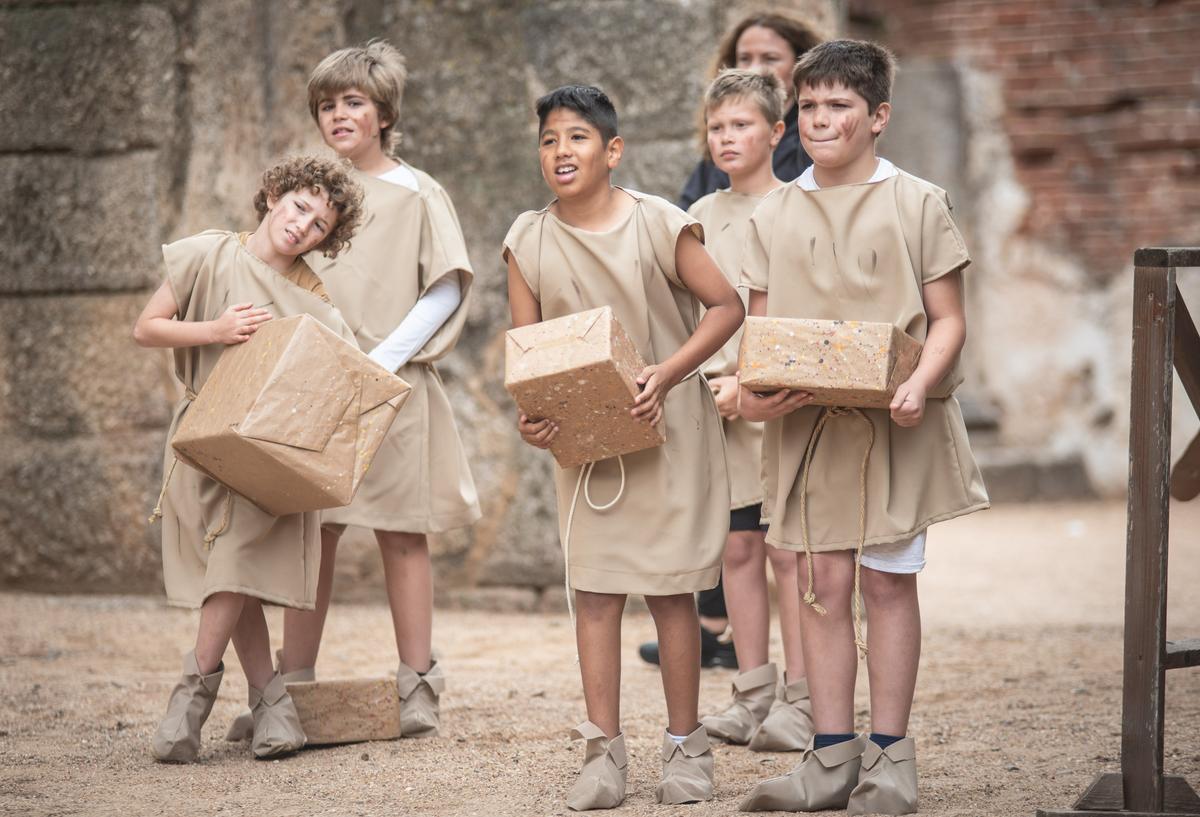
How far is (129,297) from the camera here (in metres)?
5.32

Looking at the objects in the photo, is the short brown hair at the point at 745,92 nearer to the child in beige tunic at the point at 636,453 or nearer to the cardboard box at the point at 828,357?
the child in beige tunic at the point at 636,453

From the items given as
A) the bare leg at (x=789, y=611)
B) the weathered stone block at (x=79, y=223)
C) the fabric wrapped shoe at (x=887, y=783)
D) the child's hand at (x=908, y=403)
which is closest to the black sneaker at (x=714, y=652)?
the bare leg at (x=789, y=611)

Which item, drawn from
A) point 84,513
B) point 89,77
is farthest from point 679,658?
point 89,77

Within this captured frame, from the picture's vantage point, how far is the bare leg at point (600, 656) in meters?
2.92

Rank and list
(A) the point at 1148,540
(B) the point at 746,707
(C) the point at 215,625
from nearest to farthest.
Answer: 1. (A) the point at 1148,540
2. (C) the point at 215,625
3. (B) the point at 746,707

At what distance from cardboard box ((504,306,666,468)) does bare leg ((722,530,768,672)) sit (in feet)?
2.94

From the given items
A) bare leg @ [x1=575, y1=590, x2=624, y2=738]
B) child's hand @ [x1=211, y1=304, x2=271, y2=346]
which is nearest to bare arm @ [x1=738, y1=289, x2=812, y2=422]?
bare leg @ [x1=575, y1=590, x2=624, y2=738]

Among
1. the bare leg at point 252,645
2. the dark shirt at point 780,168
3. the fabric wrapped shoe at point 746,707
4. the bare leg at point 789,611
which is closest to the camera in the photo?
the bare leg at point 252,645

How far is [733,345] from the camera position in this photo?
3.79 meters

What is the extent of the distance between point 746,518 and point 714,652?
2.80 feet

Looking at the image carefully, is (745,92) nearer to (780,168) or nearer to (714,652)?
(780,168)

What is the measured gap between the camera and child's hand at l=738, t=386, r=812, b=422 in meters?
2.75

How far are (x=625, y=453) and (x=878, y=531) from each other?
0.51m

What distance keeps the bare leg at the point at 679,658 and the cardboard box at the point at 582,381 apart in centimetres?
34
